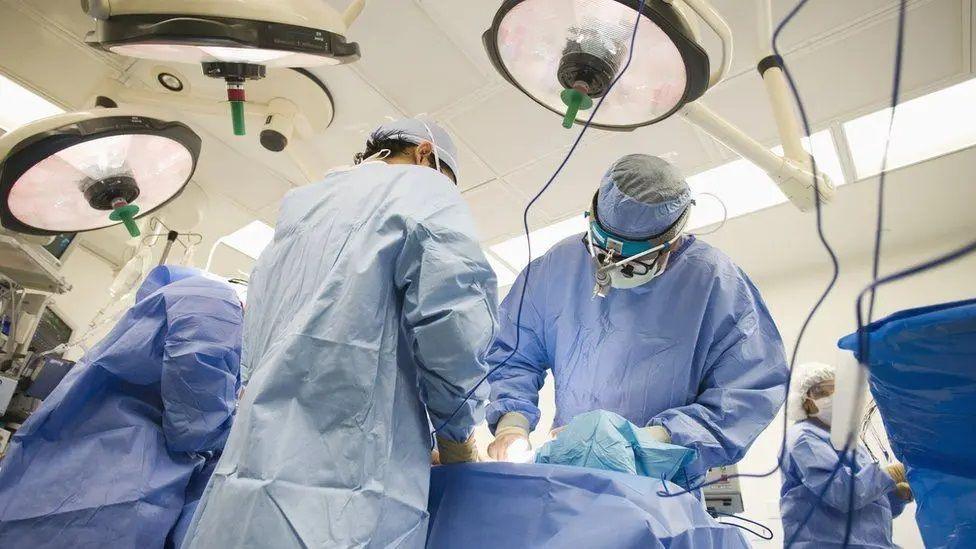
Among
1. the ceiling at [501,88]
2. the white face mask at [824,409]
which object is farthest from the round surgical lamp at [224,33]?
the white face mask at [824,409]

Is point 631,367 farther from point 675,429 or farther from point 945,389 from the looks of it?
point 945,389

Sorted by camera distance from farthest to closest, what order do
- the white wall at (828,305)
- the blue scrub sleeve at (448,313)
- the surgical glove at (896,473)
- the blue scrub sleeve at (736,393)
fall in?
the white wall at (828,305) → the surgical glove at (896,473) → the blue scrub sleeve at (736,393) → the blue scrub sleeve at (448,313)

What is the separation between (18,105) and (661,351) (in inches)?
132

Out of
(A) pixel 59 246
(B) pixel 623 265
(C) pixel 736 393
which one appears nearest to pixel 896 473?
(C) pixel 736 393

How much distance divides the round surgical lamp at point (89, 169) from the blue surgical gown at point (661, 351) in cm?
127

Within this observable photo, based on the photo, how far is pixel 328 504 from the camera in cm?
89

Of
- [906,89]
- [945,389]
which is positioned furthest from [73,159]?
[906,89]

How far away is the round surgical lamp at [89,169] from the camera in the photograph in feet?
5.81

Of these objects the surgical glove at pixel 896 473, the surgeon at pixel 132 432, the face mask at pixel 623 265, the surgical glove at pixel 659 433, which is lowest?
the surgeon at pixel 132 432

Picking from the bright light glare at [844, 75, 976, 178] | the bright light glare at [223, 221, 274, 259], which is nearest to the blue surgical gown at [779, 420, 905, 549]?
the bright light glare at [844, 75, 976, 178]

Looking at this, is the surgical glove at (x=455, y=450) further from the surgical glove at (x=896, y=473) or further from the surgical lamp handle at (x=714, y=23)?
the surgical glove at (x=896, y=473)

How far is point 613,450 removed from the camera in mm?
1042

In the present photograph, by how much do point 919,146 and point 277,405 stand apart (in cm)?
311

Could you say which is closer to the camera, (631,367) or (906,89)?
(631,367)
